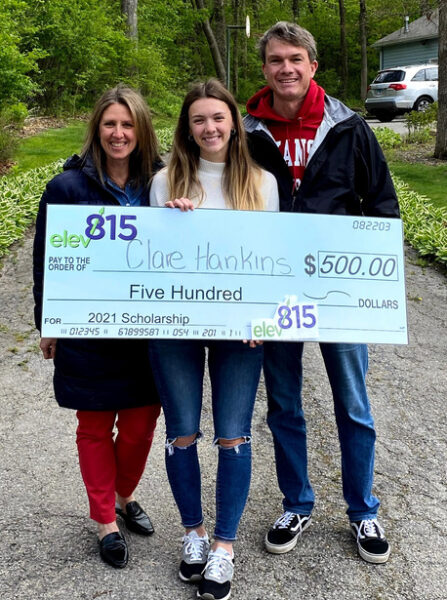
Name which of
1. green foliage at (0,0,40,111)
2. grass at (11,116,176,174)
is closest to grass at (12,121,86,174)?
grass at (11,116,176,174)

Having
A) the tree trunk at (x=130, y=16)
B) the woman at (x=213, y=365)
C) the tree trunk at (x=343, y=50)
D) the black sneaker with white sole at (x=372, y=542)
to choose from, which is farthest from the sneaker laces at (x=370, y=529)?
the tree trunk at (x=343, y=50)

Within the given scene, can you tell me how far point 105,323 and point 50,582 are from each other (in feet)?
3.66

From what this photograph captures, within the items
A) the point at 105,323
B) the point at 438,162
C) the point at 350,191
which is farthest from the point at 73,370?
the point at 438,162

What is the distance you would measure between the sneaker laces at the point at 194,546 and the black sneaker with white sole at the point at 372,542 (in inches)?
27.7

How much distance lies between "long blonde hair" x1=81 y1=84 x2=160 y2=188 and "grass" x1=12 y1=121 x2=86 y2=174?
9012mm

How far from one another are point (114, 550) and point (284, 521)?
78 cm

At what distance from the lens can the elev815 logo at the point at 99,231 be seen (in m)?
2.85

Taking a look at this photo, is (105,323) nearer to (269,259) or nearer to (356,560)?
(269,259)

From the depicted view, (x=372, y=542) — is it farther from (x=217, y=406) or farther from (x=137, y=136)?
(x=137, y=136)

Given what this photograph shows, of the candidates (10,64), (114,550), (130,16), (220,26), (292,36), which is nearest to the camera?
(292,36)

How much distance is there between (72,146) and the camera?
14.3 metres

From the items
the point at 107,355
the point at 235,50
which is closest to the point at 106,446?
the point at 107,355

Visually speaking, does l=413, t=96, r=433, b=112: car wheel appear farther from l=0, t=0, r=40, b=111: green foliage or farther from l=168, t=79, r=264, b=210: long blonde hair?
l=168, t=79, r=264, b=210: long blonde hair

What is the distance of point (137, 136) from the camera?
304cm
